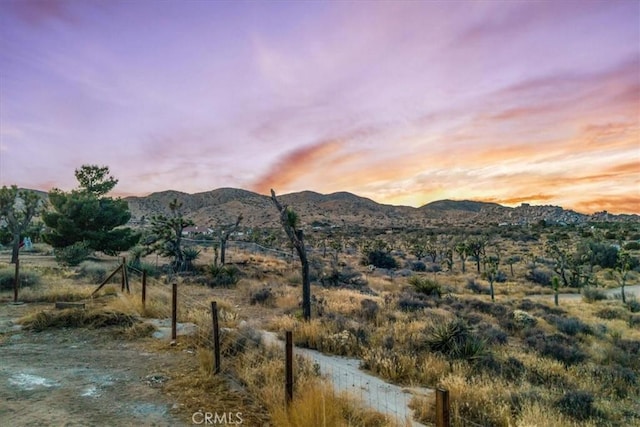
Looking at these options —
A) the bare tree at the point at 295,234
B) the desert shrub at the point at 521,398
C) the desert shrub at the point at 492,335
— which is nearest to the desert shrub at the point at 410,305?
the desert shrub at the point at 492,335

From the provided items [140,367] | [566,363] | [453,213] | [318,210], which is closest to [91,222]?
[140,367]

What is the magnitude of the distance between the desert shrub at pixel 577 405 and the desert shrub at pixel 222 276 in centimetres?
1845

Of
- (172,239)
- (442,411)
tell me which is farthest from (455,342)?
(172,239)

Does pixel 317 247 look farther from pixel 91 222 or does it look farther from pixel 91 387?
pixel 91 387

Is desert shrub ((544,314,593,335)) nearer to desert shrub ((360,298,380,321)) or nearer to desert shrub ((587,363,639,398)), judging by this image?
desert shrub ((587,363,639,398))

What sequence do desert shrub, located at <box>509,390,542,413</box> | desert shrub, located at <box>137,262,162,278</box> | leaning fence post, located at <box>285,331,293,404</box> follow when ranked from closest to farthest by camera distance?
leaning fence post, located at <box>285,331,293,404</box>
desert shrub, located at <box>509,390,542,413</box>
desert shrub, located at <box>137,262,162,278</box>

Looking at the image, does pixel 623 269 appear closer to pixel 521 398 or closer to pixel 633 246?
pixel 521 398

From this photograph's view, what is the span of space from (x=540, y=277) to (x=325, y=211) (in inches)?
3979

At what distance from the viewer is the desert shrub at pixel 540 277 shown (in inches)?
1320

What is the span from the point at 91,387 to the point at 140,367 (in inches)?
51.9

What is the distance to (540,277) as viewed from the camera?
3416 cm

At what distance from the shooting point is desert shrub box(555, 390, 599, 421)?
7508 millimetres

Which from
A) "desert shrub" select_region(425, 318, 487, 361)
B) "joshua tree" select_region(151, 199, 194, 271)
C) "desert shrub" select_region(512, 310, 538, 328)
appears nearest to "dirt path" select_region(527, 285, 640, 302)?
"desert shrub" select_region(512, 310, 538, 328)

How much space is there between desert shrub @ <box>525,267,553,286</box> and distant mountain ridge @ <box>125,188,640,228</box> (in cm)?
7201
